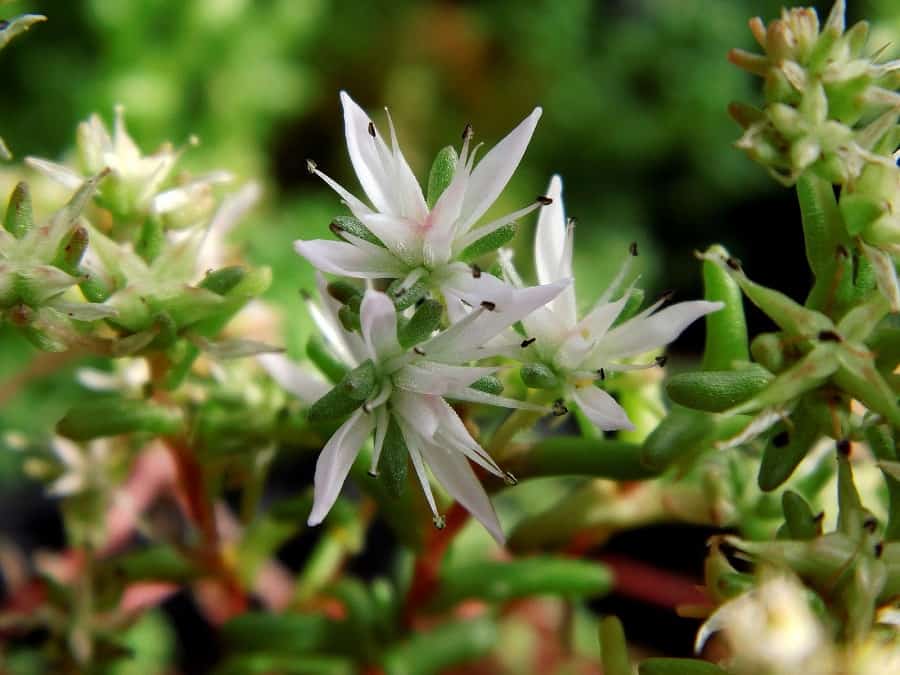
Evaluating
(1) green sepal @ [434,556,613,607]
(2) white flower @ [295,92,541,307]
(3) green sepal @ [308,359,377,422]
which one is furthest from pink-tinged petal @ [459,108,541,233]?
(1) green sepal @ [434,556,613,607]

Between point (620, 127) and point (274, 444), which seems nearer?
point (274, 444)

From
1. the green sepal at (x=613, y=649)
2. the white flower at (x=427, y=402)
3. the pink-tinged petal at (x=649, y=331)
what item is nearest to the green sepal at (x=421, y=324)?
the white flower at (x=427, y=402)

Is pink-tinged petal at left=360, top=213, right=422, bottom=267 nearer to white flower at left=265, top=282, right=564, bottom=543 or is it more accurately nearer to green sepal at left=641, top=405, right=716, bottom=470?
white flower at left=265, top=282, right=564, bottom=543

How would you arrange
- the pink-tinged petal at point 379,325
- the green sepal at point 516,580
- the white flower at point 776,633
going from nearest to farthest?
the white flower at point 776,633
the pink-tinged petal at point 379,325
the green sepal at point 516,580

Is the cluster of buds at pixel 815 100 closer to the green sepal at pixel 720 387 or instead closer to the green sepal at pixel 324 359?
the green sepal at pixel 720 387

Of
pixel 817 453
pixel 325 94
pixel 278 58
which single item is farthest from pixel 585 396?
pixel 325 94

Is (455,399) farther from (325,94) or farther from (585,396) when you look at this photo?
Result: (325,94)
